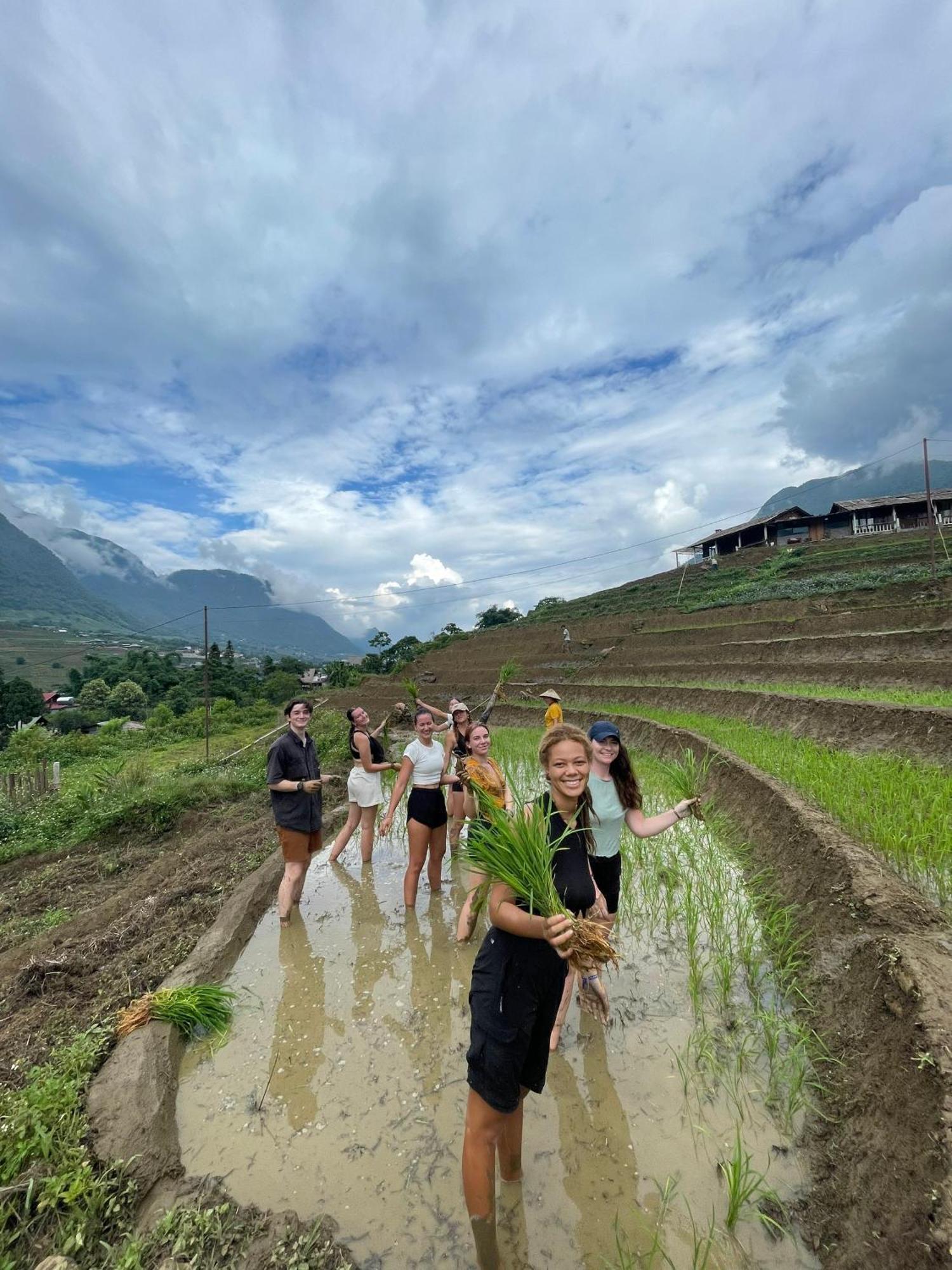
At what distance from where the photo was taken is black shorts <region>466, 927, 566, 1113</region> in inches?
78.4

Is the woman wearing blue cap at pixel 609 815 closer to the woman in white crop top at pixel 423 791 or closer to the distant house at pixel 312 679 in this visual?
the woman in white crop top at pixel 423 791

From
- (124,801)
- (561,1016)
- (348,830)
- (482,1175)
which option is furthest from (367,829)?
(124,801)

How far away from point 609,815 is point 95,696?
45.3 metres

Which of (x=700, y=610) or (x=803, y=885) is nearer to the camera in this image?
(x=803, y=885)

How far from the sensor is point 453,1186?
2.46 metres

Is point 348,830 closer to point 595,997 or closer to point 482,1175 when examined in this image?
point 595,997

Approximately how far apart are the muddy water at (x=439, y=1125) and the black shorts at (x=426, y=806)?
1.09 m

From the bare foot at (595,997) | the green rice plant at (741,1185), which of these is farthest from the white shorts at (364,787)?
the green rice plant at (741,1185)

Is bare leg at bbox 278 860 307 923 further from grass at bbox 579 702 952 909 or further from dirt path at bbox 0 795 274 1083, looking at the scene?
grass at bbox 579 702 952 909

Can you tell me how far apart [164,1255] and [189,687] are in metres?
42.8

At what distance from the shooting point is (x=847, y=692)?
33.4ft

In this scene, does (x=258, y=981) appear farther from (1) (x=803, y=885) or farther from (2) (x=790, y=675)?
(2) (x=790, y=675)

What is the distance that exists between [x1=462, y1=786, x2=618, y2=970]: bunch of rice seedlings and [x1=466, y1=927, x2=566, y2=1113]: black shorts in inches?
5.2

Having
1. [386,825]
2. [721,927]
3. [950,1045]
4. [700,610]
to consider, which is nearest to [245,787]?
[386,825]
